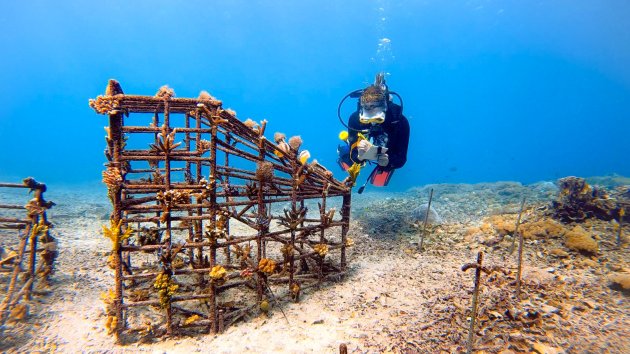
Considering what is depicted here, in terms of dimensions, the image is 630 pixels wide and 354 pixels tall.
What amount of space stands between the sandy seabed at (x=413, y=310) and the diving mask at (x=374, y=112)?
4.38m

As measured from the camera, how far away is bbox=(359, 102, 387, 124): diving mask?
9.16 m

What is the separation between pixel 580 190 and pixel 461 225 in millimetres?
4005

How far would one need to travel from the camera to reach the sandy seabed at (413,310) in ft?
15.6

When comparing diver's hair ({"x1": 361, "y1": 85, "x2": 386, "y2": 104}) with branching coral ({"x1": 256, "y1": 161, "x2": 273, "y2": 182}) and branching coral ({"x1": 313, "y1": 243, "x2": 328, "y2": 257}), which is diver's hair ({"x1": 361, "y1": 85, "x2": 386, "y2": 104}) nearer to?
branching coral ({"x1": 256, "y1": 161, "x2": 273, "y2": 182})

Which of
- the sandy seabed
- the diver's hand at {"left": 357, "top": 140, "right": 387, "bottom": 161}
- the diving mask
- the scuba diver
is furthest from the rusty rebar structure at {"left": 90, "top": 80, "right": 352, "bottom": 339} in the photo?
the diving mask

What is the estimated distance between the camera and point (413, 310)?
587cm

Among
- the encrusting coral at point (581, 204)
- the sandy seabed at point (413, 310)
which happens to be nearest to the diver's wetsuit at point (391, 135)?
the sandy seabed at point (413, 310)

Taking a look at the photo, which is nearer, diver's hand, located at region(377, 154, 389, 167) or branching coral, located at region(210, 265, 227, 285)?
branching coral, located at region(210, 265, 227, 285)

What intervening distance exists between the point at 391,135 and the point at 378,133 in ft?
1.75

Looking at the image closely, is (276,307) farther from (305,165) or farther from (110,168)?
(110,168)

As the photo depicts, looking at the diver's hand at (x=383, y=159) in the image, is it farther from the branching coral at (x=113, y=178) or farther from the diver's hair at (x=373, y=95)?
the branching coral at (x=113, y=178)

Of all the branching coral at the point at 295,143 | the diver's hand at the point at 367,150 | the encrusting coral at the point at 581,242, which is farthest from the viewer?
the diver's hand at the point at 367,150

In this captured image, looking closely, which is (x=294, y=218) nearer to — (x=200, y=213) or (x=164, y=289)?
(x=200, y=213)

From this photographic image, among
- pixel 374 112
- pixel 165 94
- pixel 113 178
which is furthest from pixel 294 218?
pixel 374 112
